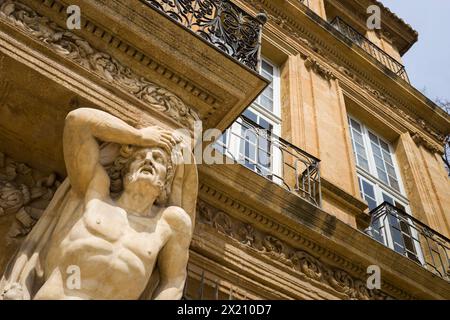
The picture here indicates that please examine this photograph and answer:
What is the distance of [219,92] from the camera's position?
4.38 meters

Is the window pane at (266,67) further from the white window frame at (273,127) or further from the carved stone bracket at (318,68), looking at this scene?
the carved stone bracket at (318,68)

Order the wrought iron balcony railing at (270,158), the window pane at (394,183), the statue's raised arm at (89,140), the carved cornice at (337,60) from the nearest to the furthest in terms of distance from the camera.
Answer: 1. the statue's raised arm at (89,140)
2. the wrought iron balcony railing at (270,158)
3. the window pane at (394,183)
4. the carved cornice at (337,60)

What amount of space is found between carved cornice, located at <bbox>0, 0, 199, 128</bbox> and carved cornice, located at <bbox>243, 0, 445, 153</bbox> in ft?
18.7

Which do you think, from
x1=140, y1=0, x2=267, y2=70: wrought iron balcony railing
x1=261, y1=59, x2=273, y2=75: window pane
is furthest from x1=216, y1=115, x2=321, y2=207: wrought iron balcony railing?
x1=261, y1=59, x2=273, y2=75: window pane

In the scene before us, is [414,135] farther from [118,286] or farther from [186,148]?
[118,286]

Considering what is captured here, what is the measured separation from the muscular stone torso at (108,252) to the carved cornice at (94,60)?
117 centimetres

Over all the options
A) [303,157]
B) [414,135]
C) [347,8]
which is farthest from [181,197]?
[347,8]

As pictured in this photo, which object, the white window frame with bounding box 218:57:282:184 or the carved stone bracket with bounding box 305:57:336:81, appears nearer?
the white window frame with bounding box 218:57:282:184

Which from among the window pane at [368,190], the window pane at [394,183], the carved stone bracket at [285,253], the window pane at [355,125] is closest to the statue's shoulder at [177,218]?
the carved stone bracket at [285,253]

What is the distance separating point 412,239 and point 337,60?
3983 mm

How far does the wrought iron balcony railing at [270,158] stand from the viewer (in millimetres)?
6195

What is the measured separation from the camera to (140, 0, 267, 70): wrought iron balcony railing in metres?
4.82

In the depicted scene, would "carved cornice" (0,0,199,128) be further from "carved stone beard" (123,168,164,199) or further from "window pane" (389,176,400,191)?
"window pane" (389,176,400,191)

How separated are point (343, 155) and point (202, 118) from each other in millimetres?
3695
